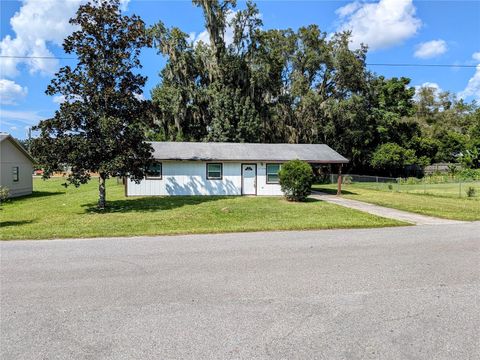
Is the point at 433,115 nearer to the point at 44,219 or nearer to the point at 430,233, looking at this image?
the point at 430,233

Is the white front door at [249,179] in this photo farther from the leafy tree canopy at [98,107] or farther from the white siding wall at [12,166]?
the white siding wall at [12,166]

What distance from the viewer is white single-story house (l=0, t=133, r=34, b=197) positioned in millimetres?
20094

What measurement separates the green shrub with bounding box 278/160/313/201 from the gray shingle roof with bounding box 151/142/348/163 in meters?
3.21

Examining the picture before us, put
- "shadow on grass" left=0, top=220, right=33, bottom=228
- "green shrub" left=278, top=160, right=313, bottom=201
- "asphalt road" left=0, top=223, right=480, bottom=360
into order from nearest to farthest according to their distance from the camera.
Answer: "asphalt road" left=0, top=223, right=480, bottom=360 < "shadow on grass" left=0, top=220, right=33, bottom=228 < "green shrub" left=278, top=160, right=313, bottom=201

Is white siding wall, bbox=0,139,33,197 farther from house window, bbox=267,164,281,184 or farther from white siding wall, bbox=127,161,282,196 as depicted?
house window, bbox=267,164,281,184

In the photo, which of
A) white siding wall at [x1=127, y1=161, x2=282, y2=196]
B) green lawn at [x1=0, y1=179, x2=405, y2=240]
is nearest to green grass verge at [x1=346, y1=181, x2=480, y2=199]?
white siding wall at [x1=127, y1=161, x2=282, y2=196]

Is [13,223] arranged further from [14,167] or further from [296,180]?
[14,167]

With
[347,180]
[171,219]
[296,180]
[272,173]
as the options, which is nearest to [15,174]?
[171,219]

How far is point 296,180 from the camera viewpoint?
16484mm

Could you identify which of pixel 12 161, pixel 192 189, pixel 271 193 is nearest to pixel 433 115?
pixel 271 193

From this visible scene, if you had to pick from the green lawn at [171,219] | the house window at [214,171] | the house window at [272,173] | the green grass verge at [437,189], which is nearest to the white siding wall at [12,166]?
the green lawn at [171,219]

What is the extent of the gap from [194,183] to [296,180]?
6.39 metres

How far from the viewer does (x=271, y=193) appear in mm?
20266

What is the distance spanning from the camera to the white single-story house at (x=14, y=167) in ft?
65.9
